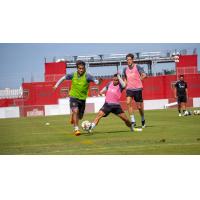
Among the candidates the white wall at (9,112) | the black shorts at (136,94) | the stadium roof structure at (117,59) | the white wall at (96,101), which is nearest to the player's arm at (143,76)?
the stadium roof structure at (117,59)

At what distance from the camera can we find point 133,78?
34.0 feet

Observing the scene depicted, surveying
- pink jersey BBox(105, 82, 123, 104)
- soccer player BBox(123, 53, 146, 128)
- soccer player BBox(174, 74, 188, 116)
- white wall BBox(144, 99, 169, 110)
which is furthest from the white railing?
white wall BBox(144, 99, 169, 110)

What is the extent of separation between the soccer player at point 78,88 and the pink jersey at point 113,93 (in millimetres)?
384

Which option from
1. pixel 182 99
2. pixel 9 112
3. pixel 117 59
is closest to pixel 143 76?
pixel 117 59

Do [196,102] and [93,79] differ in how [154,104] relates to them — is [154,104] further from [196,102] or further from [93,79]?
[93,79]

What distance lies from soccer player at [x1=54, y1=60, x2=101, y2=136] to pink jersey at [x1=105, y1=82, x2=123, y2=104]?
384 millimetres

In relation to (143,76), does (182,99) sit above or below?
below

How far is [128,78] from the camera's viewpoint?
33.9 ft

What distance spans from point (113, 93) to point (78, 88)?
0.57 metres

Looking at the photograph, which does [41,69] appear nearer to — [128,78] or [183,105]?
[128,78]

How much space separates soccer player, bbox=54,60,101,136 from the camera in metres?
9.98

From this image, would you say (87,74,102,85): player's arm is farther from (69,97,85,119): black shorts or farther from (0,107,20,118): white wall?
(0,107,20,118): white wall

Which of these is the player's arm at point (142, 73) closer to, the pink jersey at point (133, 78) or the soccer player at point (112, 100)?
the pink jersey at point (133, 78)
